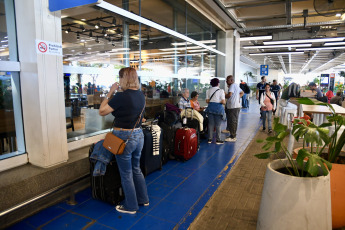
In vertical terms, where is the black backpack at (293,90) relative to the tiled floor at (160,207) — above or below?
above

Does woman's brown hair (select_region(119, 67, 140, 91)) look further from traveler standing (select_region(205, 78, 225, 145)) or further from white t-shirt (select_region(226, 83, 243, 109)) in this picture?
white t-shirt (select_region(226, 83, 243, 109))

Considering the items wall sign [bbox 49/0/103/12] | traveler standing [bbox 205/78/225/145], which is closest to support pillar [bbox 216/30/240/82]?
traveler standing [bbox 205/78/225/145]

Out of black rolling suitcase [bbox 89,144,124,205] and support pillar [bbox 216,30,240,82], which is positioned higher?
support pillar [bbox 216,30,240,82]

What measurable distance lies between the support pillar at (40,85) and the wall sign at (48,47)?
0.12 feet

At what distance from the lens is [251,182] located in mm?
3408

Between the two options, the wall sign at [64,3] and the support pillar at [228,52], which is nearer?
the wall sign at [64,3]

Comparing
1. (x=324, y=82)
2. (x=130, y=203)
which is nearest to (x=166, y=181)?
(x=130, y=203)

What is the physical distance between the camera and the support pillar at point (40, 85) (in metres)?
2.59

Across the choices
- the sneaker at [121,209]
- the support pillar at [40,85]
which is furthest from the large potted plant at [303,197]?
the support pillar at [40,85]

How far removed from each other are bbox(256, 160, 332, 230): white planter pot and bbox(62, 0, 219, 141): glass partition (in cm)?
282

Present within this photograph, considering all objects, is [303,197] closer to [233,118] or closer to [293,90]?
[233,118]

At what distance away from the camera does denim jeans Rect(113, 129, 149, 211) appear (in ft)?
8.18

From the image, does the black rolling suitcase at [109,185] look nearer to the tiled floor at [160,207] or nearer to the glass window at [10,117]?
the tiled floor at [160,207]

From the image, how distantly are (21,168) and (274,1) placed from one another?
6728 mm
